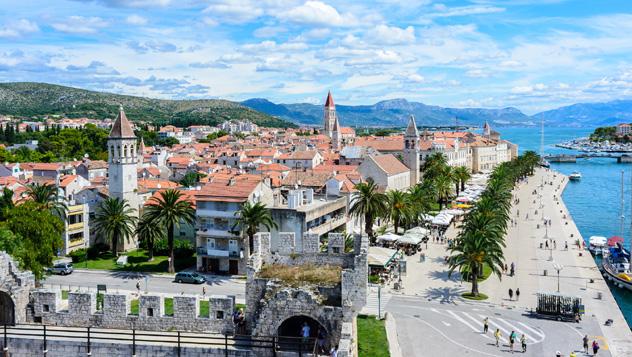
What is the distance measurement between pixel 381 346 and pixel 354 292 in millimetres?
11108

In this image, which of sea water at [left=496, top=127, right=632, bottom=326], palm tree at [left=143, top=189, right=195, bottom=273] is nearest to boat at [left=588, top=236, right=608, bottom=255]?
sea water at [left=496, top=127, right=632, bottom=326]

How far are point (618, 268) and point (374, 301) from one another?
27.3 metres

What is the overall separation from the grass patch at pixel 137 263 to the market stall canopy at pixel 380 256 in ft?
56.0

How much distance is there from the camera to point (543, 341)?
33.2 meters

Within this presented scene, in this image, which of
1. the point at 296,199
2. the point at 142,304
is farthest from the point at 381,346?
the point at 296,199

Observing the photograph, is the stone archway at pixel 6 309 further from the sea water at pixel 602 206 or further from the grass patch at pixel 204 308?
the sea water at pixel 602 206

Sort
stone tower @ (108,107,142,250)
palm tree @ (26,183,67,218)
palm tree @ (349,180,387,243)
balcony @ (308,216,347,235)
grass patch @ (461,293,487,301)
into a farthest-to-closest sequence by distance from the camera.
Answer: stone tower @ (108,107,142,250) → palm tree @ (349,180,387,243) → palm tree @ (26,183,67,218) → balcony @ (308,216,347,235) → grass patch @ (461,293,487,301)

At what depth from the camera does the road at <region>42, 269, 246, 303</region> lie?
143 feet

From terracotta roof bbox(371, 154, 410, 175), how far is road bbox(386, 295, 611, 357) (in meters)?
48.1

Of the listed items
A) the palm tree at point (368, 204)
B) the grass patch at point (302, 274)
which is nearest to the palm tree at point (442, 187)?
the palm tree at point (368, 204)

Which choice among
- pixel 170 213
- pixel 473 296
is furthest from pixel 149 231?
pixel 473 296

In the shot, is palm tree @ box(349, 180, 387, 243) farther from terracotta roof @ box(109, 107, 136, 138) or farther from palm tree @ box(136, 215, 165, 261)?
terracotta roof @ box(109, 107, 136, 138)

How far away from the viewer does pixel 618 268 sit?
177ft

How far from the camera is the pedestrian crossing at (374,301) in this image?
38.1m
